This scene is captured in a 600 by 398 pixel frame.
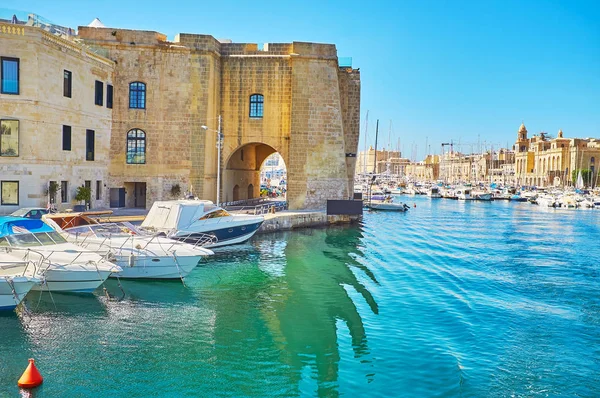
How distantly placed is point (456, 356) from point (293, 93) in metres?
19.2

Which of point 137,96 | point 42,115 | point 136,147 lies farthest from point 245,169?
point 42,115

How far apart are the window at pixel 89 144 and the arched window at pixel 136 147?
7.20ft

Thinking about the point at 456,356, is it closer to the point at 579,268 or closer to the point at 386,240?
the point at 579,268

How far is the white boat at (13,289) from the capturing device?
10.9 m

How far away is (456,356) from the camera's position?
32.2 feet

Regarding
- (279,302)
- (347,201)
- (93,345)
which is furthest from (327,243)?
(93,345)

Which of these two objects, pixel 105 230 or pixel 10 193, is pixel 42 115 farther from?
pixel 105 230

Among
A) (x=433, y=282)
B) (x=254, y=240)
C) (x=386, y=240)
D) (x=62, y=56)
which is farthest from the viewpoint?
(x=386, y=240)

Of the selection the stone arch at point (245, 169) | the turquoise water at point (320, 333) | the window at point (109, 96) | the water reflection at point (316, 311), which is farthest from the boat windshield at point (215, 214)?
the window at point (109, 96)

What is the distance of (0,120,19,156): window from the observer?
1943 cm

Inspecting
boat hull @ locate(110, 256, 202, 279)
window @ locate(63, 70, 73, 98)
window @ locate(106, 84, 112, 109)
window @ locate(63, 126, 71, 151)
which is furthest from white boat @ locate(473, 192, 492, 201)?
boat hull @ locate(110, 256, 202, 279)

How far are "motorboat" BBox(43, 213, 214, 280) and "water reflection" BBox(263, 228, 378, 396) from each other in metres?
2.45

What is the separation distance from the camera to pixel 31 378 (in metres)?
7.99

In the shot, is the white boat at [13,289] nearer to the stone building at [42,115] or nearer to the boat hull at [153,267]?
the boat hull at [153,267]
